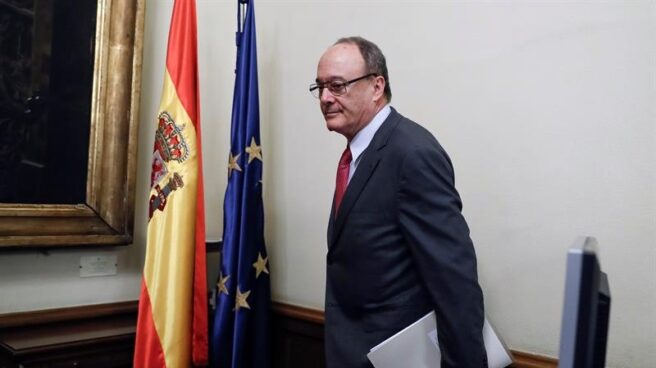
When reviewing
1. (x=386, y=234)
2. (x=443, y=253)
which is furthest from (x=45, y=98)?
(x=443, y=253)

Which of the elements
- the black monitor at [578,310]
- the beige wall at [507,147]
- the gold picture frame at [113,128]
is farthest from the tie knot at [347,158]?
the black monitor at [578,310]

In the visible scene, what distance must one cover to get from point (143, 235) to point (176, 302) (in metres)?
0.41

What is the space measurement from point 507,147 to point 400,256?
58 cm

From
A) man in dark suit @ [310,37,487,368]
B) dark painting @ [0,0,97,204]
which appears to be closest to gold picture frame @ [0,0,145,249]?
dark painting @ [0,0,97,204]

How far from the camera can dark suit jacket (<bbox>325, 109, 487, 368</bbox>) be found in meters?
1.20

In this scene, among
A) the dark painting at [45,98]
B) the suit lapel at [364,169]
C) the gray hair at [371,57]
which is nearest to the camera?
the suit lapel at [364,169]

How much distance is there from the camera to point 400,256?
4.29ft

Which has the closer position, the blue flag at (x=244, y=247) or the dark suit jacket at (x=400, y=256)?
the dark suit jacket at (x=400, y=256)

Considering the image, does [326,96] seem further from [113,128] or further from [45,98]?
[45,98]

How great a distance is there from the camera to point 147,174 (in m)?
2.25

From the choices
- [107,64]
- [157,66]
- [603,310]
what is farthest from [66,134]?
[603,310]

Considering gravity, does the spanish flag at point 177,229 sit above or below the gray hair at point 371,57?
below

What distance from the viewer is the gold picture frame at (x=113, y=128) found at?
2.01m

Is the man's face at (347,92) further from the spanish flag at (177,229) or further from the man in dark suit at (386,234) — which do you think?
the spanish flag at (177,229)
